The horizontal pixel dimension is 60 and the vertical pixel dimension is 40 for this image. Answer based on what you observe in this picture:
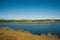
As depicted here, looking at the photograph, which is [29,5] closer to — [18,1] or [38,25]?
[18,1]

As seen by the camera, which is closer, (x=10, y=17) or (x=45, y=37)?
(x=45, y=37)

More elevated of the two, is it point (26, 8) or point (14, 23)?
point (26, 8)

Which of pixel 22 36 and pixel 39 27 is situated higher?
pixel 39 27

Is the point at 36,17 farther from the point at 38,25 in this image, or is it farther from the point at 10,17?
the point at 10,17

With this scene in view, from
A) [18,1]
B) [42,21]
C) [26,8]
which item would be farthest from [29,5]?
[42,21]

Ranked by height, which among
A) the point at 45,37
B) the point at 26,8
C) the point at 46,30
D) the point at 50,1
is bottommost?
the point at 45,37

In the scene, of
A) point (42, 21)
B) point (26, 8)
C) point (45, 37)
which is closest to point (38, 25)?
point (42, 21)

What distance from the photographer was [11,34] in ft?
8.23

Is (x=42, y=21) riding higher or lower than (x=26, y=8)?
lower

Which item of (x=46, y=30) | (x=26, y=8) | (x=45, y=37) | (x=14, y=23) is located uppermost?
(x=26, y=8)

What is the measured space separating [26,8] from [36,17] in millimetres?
328

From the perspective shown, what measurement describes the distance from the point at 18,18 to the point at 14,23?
0.16 m

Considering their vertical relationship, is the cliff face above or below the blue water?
below

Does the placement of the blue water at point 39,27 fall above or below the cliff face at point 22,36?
above
